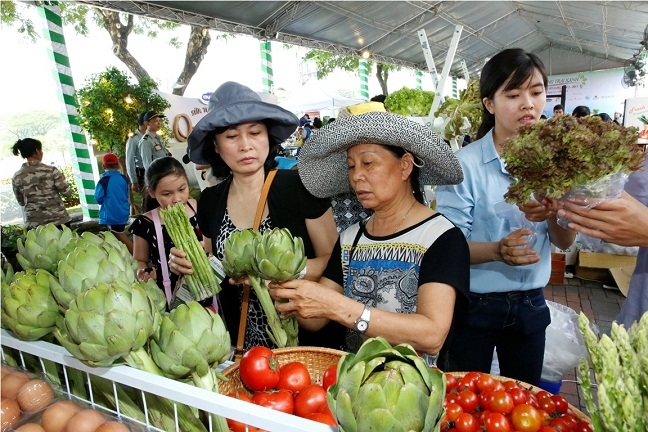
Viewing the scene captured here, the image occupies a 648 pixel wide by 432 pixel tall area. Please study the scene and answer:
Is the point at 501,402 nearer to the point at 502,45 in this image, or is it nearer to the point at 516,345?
the point at 516,345

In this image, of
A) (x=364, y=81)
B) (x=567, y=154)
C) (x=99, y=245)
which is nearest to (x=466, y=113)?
(x=567, y=154)

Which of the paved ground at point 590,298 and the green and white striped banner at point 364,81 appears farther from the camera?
the green and white striped banner at point 364,81

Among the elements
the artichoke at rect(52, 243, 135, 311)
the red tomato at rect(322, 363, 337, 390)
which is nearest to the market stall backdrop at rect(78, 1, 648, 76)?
the artichoke at rect(52, 243, 135, 311)

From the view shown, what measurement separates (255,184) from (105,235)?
0.84 metres

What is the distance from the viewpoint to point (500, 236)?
2000 millimetres

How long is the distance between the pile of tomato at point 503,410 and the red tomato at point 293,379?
0.41m

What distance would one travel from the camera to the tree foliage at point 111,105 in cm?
695

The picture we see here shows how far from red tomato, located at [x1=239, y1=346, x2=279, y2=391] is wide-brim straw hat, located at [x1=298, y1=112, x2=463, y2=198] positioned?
2.64ft

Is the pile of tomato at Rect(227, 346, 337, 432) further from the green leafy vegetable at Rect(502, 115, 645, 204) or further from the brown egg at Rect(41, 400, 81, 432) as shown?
the green leafy vegetable at Rect(502, 115, 645, 204)

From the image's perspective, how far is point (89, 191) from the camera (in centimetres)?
778

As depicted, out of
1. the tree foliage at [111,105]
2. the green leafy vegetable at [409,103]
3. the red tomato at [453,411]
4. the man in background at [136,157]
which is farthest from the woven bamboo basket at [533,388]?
the tree foliage at [111,105]

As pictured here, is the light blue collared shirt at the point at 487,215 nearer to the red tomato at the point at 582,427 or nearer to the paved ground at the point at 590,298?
the red tomato at the point at 582,427

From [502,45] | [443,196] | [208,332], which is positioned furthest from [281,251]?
[502,45]

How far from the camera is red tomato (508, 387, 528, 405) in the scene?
128cm
